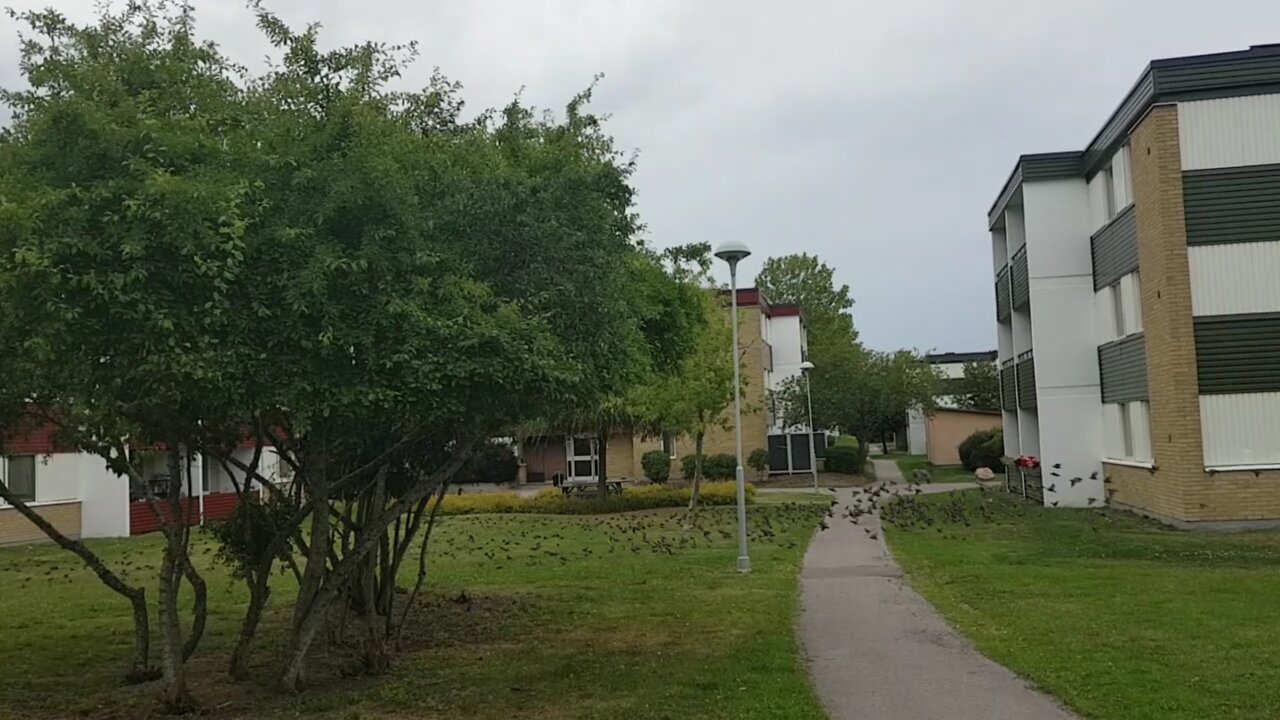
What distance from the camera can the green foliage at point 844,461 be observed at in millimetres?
43562

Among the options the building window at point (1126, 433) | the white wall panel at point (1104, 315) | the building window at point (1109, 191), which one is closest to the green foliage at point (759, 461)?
the white wall panel at point (1104, 315)

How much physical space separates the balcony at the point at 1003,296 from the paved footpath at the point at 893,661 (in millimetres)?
17876

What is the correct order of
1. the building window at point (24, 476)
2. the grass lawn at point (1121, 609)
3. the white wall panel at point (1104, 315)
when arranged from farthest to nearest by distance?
the building window at point (24, 476), the white wall panel at point (1104, 315), the grass lawn at point (1121, 609)

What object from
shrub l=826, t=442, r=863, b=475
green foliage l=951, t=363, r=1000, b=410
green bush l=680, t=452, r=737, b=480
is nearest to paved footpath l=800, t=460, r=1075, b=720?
green bush l=680, t=452, r=737, b=480

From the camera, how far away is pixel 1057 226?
25.2 m

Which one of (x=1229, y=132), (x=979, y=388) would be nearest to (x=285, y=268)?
(x=1229, y=132)

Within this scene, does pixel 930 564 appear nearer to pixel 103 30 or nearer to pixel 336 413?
pixel 336 413

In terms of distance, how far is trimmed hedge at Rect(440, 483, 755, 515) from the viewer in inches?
1153

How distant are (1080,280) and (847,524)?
8.27m

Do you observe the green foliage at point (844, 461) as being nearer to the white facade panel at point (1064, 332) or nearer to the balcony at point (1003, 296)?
the balcony at point (1003, 296)

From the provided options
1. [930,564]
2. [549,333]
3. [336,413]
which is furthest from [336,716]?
[930,564]

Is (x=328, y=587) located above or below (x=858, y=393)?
below

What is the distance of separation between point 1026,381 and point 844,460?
1593 centimetres

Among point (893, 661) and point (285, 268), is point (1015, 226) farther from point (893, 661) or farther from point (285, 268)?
A: point (285, 268)
